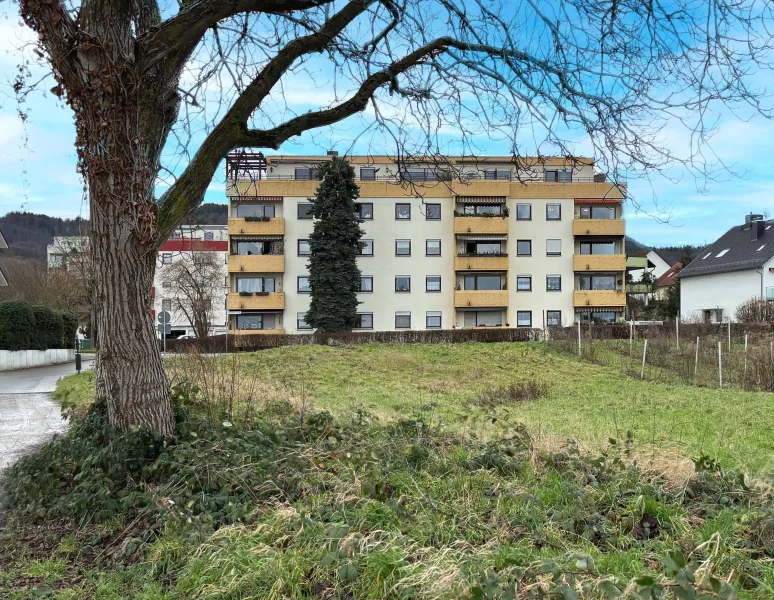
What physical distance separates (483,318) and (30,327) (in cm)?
3036

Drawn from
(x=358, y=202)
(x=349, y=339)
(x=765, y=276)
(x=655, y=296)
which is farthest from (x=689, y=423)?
(x=655, y=296)

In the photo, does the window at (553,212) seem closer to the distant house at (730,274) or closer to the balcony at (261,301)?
the distant house at (730,274)

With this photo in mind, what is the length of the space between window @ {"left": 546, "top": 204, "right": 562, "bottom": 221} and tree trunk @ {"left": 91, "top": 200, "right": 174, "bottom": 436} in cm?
4493

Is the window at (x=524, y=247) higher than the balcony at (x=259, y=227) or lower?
lower

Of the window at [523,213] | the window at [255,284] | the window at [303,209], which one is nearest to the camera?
the window at [303,209]

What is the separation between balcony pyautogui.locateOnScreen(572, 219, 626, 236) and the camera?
1863 inches

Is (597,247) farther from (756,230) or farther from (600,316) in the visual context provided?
(756,230)

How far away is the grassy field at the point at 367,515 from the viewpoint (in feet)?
10.8

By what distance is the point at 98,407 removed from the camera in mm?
6418

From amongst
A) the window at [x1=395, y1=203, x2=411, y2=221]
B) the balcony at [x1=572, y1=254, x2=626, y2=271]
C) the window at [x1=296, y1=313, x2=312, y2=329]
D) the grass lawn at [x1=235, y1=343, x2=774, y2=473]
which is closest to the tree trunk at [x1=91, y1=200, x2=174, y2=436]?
the grass lawn at [x1=235, y1=343, x2=774, y2=473]

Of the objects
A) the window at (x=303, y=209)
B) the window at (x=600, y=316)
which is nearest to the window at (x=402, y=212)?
the window at (x=303, y=209)

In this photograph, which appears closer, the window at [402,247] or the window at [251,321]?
the window at [251,321]

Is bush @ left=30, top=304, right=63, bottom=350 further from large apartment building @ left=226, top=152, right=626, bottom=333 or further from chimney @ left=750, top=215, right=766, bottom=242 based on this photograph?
chimney @ left=750, top=215, right=766, bottom=242

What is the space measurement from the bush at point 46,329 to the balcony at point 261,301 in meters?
14.6
